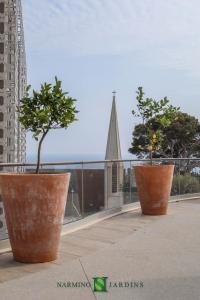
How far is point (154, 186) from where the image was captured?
368 inches

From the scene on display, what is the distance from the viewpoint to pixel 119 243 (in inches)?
258

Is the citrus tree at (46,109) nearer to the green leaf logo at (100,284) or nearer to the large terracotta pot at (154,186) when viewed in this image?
the green leaf logo at (100,284)

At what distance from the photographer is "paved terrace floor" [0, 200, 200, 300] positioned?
4.38 m

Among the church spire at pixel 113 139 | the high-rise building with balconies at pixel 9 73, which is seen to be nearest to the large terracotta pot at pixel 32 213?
the church spire at pixel 113 139

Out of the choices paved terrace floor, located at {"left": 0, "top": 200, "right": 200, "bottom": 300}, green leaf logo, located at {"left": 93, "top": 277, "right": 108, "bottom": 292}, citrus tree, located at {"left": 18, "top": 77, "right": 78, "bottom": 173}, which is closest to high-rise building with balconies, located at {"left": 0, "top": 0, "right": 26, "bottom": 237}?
paved terrace floor, located at {"left": 0, "top": 200, "right": 200, "bottom": 300}

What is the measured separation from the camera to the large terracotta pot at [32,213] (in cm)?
534

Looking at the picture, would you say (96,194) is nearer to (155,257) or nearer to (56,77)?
(155,257)

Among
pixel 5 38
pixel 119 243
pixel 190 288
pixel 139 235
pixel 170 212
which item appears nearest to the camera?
pixel 190 288

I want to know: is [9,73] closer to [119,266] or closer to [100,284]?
[119,266]

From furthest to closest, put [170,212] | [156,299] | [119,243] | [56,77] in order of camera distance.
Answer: [170,212]
[119,243]
[56,77]
[156,299]

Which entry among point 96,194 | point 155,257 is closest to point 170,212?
point 96,194

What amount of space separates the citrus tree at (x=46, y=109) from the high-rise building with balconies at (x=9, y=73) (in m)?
48.9

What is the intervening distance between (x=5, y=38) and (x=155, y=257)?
54.6 metres

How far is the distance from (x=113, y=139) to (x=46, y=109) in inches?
433
